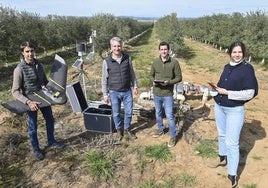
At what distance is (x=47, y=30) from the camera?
26.0 meters

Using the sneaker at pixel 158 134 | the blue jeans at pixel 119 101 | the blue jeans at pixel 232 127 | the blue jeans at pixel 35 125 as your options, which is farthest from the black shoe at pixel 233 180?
the blue jeans at pixel 35 125

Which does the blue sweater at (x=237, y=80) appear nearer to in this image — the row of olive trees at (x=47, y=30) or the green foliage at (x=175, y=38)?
the row of olive trees at (x=47, y=30)

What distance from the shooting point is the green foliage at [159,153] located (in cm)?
501

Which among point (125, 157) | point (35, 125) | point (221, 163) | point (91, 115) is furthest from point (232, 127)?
point (35, 125)

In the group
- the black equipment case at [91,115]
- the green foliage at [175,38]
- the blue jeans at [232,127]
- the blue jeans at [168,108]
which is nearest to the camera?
the blue jeans at [232,127]

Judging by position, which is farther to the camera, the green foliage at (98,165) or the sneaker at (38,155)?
the sneaker at (38,155)

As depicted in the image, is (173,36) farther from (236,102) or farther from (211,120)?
(236,102)

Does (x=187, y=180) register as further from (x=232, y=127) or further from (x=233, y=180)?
(x=232, y=127)

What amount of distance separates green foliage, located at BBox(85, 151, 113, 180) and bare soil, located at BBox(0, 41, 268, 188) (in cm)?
8

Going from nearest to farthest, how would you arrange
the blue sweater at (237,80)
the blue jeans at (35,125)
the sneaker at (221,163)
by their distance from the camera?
the blue sweater at (237,80) → the blue jeans at (35,125) → the sneaker at (221,163)

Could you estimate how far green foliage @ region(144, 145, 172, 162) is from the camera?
501 centimetres

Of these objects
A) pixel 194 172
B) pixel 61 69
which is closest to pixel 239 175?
pixel 194 172

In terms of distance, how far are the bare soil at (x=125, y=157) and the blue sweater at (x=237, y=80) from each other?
1340mm

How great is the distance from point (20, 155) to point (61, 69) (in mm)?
1707
